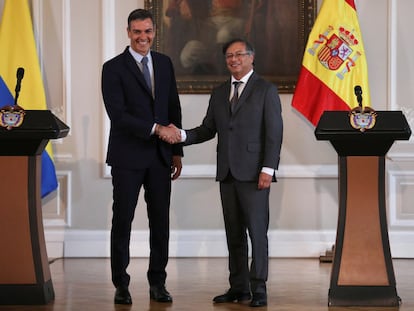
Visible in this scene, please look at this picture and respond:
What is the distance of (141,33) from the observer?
4898mm

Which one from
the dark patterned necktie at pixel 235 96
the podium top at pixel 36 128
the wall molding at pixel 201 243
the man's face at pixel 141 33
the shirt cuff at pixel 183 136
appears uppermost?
the man's face at pixel 141 33

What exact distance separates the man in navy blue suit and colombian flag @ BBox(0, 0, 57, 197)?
6.89 ft

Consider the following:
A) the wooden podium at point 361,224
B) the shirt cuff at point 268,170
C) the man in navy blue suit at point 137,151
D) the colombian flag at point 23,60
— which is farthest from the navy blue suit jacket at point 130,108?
the colombian flag at point 23,60

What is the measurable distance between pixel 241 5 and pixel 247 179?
2678 mm

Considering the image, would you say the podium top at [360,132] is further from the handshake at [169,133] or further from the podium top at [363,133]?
the handshake at [169,133]

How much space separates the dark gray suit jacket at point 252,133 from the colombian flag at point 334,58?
2122mm

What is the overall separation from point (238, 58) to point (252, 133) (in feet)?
1.48

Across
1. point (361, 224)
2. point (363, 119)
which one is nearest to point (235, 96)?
point (363, 119)

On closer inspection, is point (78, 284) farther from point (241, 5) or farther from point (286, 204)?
point (241, 5)

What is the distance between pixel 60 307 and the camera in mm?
4848

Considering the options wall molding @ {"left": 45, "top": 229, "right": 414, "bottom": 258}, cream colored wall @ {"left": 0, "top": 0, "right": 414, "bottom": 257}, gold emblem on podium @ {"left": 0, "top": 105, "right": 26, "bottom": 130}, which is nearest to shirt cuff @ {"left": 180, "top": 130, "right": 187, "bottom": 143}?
gold emblem on podium @ {"left": 0, "top": 105, "right": 26, "bottom": 130}

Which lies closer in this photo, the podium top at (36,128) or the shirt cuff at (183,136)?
the podium top at (36,128)

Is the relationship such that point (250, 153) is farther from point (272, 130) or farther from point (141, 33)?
point (141, 33)

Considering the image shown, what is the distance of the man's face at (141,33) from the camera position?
4863 mm
